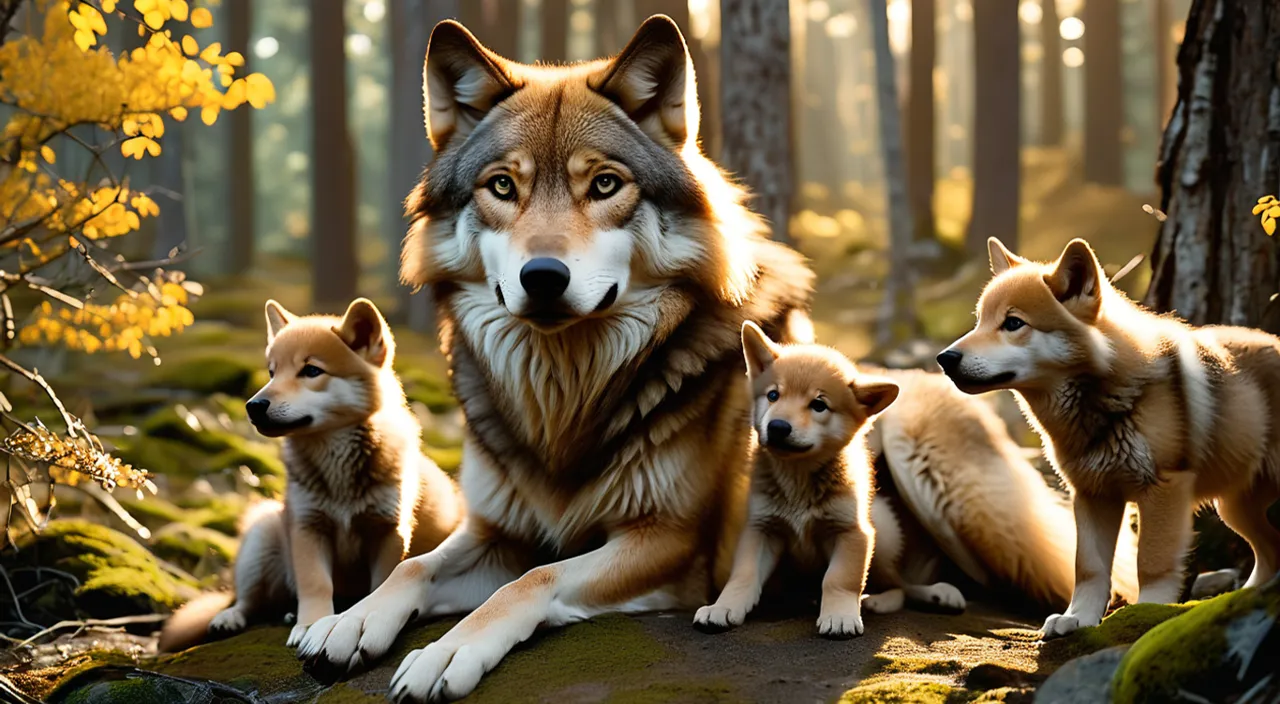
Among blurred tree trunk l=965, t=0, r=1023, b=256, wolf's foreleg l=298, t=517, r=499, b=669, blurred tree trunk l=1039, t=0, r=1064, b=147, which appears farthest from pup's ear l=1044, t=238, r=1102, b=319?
blurred tree trunk l=1039, t=0, r=1064, b=147

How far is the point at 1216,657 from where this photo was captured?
2.70 meters

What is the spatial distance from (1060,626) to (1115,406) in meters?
0.75

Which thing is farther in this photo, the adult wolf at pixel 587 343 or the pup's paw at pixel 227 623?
the pup's paw at pixel 227 623

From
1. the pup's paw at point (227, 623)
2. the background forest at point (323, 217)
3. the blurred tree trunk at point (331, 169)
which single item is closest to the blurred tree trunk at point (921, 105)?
the background forest at point (323, 217)

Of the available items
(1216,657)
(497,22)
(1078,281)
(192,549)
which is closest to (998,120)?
(497,22)

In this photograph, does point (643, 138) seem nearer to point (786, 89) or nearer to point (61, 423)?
point (786, 89)

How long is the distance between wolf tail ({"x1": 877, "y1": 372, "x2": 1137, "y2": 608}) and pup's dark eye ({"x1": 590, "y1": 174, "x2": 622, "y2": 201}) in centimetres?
172

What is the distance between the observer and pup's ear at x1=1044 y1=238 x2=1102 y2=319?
12.1 feet

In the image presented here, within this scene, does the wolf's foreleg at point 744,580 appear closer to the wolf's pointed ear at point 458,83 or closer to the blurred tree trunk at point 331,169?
the wolf's pointed ear at point 458,83

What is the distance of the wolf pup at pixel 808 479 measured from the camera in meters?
3.92

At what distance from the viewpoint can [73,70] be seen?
5.26 meters

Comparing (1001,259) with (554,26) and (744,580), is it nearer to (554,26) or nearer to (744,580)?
(744,580)

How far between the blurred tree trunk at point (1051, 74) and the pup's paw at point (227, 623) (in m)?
27.2

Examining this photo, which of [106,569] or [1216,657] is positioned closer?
[1216,657]
